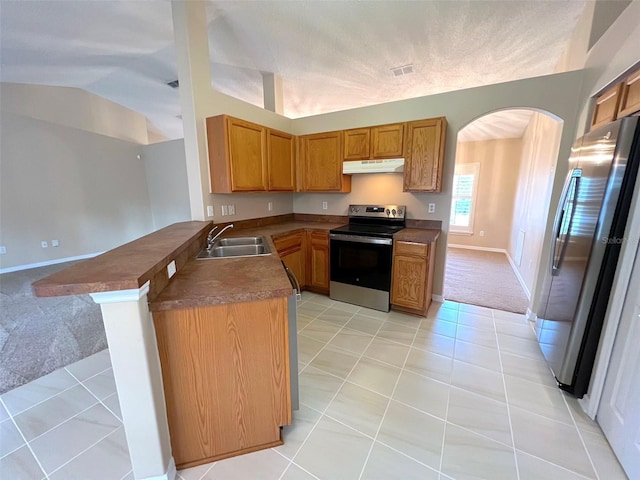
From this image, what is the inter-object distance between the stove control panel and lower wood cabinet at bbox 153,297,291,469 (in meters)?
2.43

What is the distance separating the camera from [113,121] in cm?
593

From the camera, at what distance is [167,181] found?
596 centimetres

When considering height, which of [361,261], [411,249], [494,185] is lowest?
[361,261]

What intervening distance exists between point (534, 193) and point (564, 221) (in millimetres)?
2362

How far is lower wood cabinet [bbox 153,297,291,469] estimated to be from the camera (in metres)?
1.23

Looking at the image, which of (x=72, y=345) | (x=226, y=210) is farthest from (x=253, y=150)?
(x=72, y=345)

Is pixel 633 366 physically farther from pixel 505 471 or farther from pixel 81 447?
pixel 81 447

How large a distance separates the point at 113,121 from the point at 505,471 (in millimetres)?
8295

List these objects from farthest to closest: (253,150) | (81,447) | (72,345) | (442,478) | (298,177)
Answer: (298,177) < (253,150) < (72,345) < (81,447) < (442,478)

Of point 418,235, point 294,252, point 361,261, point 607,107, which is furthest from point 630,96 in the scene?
point 294,252

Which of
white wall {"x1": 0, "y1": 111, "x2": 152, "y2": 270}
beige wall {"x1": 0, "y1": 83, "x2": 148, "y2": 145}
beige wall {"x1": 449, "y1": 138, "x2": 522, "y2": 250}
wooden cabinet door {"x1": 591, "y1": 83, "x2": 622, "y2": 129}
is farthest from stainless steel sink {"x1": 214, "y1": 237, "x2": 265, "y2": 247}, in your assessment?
beige wall {"x1": 449, "y1": 138, "x2": 522, "y2": 250}

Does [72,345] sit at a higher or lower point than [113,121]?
lower

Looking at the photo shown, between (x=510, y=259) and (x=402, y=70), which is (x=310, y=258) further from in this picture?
(x=510, y=259)

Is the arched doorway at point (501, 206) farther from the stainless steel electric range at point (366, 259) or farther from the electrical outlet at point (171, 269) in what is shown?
the electrical outlet at point (171, 269)
